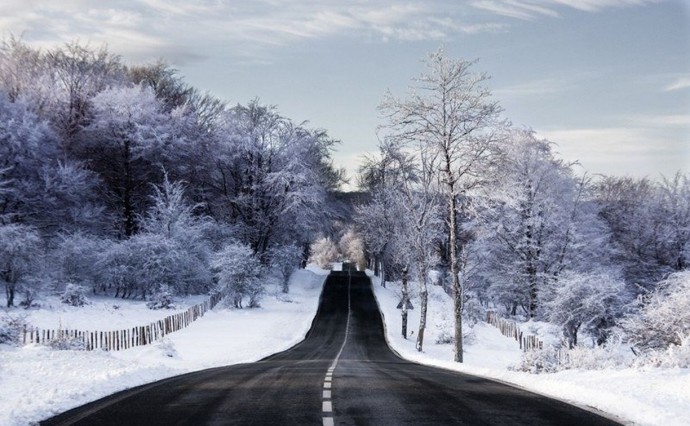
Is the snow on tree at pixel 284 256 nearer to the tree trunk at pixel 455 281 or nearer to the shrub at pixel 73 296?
the shrub at pixel 73 296

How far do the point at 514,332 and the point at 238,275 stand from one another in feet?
73.9

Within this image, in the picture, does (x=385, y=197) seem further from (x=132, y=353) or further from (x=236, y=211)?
(x=132, y=353)

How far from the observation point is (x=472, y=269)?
184 ft

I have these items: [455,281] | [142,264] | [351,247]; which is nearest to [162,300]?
[142,264]

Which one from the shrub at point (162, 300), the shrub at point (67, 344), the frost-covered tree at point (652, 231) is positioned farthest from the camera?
the frost-covered tree at point (652, 231)

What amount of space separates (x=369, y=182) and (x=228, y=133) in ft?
65.5

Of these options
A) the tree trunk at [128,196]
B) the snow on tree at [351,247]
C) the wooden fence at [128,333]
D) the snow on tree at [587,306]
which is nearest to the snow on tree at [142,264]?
the wooden fence at [128,333]

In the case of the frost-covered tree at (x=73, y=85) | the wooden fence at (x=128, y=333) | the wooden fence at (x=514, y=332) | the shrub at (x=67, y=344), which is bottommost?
the wooden fence at (x=514, y=332)

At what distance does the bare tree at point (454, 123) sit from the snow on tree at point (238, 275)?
27812mm

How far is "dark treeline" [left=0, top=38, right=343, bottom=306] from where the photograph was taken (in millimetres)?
51750

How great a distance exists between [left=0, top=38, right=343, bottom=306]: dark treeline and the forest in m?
→ 0.17

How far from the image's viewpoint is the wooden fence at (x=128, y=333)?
92.8 ft

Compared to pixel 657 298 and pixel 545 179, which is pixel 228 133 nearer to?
pixel 545 179

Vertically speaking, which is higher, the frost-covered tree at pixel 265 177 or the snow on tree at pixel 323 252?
the frost-covered tree at pixel 265 177
